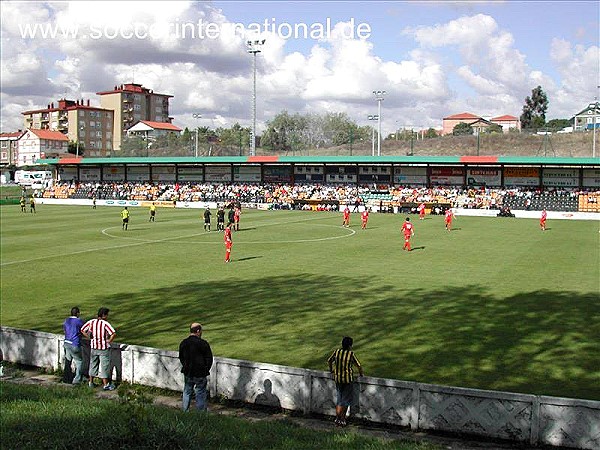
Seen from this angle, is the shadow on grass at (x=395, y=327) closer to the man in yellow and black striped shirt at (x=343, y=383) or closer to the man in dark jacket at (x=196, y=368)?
the man in yellow and black striped shirt at (x=343, y=383)

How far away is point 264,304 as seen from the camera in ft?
61.2

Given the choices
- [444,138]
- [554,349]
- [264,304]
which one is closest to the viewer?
[554,349]

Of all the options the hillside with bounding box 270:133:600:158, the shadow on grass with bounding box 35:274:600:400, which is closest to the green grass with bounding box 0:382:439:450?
the shadow on grass with bounding box 35:274:600:400

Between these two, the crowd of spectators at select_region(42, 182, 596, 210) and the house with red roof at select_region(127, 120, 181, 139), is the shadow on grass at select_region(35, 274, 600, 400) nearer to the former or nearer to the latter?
the crowd of spectators at select_region(42, 182, 596, 210)

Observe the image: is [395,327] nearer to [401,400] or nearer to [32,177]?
[401,400]

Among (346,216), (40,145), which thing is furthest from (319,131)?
(346,216)

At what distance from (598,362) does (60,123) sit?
526 ft

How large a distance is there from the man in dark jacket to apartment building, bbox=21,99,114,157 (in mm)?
147196

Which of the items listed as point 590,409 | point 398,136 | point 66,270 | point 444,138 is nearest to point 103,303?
point 66,270

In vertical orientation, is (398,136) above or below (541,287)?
above

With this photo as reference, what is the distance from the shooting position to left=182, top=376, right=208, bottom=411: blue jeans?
32.4 feet

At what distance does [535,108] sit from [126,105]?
108 metres

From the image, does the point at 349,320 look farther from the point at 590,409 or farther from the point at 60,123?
the point at 60,123

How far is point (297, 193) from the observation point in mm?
75625
